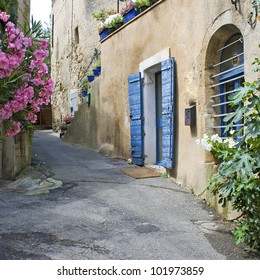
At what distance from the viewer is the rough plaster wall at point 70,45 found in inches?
503

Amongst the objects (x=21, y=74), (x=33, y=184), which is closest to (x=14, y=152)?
(x=33, y=184)

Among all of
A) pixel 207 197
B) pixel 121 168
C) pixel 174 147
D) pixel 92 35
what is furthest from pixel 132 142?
pixel 92 35

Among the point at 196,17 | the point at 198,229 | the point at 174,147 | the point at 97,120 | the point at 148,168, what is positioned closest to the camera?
the point at 198,229

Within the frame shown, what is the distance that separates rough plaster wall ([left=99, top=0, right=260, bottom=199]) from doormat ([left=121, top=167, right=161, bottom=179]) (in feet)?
1.61

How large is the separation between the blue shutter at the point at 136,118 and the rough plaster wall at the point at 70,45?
5011 mm

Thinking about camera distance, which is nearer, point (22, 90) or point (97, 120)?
point (22, 90)

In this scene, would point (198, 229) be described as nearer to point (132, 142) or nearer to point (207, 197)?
point (207, 197)

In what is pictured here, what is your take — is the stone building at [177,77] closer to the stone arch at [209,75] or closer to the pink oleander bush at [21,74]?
the stone arch at [209,75]

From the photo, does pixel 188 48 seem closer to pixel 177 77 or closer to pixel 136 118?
pixel 177 77

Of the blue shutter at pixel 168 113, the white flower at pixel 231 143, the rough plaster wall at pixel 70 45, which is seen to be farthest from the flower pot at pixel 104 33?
the white flower at pixel 231 143

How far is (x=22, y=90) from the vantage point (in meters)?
3.32

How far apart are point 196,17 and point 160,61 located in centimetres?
132

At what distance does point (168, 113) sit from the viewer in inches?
242

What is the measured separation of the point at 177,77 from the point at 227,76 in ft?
4.01
